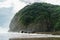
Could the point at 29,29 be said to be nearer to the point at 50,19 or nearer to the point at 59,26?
the point at 50,19

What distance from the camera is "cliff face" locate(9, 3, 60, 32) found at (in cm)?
11305

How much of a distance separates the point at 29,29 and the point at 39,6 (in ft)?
80.6

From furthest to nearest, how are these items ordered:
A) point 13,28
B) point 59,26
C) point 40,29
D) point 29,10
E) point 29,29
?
point 13,28 < point 29,10 < point 29,29 < point 40,29 < point 59,26

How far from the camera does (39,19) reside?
120 metres

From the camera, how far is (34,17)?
126500mm

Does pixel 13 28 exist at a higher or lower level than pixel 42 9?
lower

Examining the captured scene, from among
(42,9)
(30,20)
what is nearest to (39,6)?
(42,9)

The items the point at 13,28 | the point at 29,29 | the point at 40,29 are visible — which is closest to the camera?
the point at 40,29

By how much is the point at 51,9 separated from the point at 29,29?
22260 millimetres

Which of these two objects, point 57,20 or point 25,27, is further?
point 25,27

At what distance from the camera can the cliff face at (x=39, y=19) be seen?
113050 millimetres

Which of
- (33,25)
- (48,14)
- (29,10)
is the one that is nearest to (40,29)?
(33,25)

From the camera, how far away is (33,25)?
119500 millimetres

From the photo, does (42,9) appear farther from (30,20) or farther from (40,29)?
(40,29)
